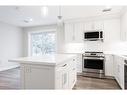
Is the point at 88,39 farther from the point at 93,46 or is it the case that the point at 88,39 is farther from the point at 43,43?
the point at 43,43

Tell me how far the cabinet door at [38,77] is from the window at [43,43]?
4.19 metres

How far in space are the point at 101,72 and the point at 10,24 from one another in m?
4.86

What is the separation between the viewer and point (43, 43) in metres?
6.56

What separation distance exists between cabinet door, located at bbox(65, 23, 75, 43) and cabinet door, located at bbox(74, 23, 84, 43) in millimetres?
138

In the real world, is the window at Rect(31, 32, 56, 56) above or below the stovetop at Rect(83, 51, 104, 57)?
above

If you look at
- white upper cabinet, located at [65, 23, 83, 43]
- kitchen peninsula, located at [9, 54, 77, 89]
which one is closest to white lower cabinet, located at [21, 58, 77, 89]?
kitchen peninsula, located at [9, 54, 77, 89]

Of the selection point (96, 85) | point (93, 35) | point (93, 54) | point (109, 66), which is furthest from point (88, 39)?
point (96, 85)

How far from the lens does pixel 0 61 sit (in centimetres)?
508

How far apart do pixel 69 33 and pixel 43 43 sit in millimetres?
2259

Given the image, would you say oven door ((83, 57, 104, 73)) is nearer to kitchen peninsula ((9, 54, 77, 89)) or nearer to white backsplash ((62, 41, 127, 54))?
white backsplash ((62, 41, 127, 54))

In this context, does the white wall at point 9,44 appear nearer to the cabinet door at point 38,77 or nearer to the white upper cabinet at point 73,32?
the white upper cabinet at point 73,32

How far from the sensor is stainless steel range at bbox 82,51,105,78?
13.4 ft

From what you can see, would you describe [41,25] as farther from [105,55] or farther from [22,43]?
[105,55]
